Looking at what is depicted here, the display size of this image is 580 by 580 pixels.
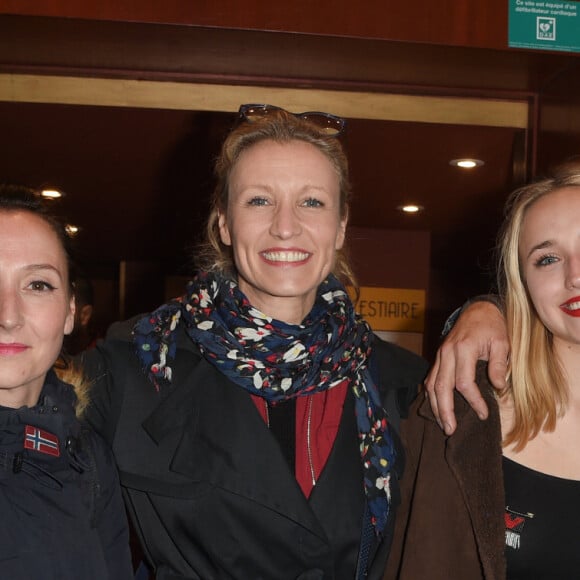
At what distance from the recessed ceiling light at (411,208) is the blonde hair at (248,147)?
2566mm

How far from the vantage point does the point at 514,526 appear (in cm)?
175

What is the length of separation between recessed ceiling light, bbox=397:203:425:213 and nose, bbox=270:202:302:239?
2837mm

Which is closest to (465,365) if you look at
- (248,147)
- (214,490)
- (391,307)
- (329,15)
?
(214,490)

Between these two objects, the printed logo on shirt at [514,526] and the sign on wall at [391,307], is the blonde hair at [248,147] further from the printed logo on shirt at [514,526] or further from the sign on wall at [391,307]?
the sign on wall at [391,307]

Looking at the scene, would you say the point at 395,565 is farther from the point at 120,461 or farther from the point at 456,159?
the point at 456,159

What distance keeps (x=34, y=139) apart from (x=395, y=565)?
242 cm

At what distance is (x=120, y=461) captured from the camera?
5.54ft

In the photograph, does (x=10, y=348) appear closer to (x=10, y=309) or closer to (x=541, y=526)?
(x=10, y=309)

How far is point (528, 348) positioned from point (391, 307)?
3929 millimetres

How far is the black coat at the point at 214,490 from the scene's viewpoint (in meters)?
1.69

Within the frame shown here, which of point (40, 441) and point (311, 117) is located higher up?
point (311, 117)

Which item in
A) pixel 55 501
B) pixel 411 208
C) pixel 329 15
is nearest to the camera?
pixel 55 501

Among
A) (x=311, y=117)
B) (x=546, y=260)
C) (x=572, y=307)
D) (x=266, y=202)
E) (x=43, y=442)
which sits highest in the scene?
(x=311, y=117)

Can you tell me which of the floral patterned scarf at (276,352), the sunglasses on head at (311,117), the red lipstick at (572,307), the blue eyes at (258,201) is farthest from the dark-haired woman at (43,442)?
the red lipstick at (572,307)
